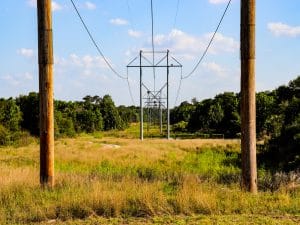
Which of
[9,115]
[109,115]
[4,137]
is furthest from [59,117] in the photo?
[109,115]

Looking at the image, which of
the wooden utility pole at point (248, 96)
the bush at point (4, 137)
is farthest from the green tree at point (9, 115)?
the wooden utility pole at point (248, 96)

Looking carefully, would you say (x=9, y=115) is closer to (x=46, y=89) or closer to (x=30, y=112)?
(x=30, y=112)

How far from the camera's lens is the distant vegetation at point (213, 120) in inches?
1558

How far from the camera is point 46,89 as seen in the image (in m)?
10.9

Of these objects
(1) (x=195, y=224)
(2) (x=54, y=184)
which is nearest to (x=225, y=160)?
(2) (x=54, y=184)

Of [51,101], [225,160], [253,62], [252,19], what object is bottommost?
[225,160]

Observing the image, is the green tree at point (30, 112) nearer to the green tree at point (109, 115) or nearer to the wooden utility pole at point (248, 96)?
the green tree at point (109, 115)

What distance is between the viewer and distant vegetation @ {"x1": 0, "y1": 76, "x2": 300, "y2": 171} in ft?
130

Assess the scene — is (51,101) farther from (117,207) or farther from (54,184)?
(117,207)

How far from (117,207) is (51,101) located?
3306 mm

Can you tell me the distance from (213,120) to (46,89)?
8600cm

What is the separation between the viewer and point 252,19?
33.8 ft

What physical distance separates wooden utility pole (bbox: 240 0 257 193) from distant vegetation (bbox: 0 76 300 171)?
2118cm

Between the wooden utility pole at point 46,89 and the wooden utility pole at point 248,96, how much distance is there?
4.08 meters
